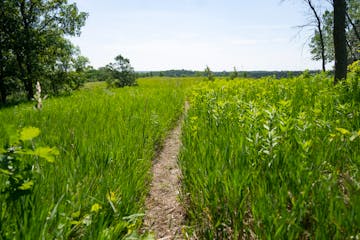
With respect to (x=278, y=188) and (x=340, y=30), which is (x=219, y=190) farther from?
(x=340, y=30)

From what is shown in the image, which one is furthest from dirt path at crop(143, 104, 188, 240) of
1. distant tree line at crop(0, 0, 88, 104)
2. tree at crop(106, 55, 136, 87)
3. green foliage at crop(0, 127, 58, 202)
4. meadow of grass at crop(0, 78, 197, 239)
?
tree at crop(106, 55, 136, 87)

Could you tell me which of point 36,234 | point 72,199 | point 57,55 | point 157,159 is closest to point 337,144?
point 72,199

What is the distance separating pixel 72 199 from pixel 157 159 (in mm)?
2877

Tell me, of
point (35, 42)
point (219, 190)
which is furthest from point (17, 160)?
point (35, 42)

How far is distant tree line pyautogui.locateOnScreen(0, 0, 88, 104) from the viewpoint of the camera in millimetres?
19219

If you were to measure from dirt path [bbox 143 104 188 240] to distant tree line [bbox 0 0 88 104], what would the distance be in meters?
18.4

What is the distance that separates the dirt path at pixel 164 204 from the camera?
2.48 metres

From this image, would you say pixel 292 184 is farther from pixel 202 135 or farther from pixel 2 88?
pixel 2 88

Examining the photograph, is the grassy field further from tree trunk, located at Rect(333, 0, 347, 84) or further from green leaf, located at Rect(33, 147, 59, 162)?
tree trunk, located at Rect(333, 0, 347, 84)

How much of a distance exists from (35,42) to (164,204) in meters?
20.1

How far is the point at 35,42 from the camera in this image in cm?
1944

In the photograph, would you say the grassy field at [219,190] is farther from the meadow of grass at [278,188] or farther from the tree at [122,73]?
the tree at [122,73]

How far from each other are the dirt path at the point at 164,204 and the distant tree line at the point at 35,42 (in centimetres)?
1843

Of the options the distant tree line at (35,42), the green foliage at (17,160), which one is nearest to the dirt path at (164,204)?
the green foliage at (17,160)
